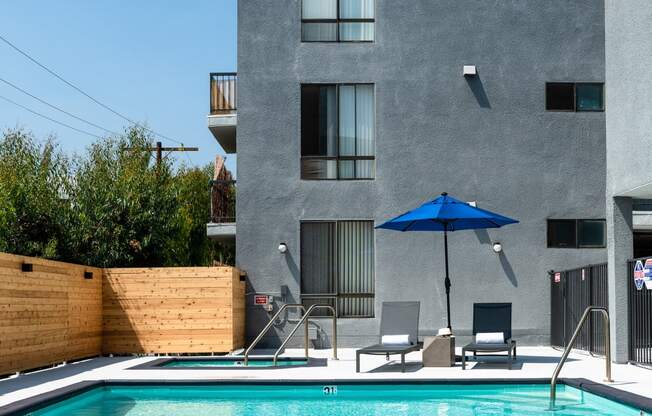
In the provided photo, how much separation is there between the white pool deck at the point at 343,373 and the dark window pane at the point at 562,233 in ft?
11.6

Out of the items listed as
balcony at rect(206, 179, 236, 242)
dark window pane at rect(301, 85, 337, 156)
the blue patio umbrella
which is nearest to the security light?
the blue patio umbrella

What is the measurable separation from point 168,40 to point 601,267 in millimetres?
25223

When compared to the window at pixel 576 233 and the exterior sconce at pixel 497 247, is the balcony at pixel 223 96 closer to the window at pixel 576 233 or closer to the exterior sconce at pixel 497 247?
the exterior sconce at pixel 497 247

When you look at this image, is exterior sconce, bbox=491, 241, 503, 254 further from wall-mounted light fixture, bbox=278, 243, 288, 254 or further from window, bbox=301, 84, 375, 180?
wall-mounted light fixture, bbox=278, 243, 288, 254

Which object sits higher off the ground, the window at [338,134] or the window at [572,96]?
the window at [572,96]

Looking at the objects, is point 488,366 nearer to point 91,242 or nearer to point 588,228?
point 588,228

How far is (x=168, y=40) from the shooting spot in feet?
118

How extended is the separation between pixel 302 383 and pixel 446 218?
12.2 ft

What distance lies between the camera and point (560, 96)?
18.2 meters

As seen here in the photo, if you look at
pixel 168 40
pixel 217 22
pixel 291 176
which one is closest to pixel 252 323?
pixel 291 176

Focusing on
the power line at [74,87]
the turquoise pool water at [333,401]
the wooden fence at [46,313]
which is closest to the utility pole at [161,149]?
the power line at [74,87]

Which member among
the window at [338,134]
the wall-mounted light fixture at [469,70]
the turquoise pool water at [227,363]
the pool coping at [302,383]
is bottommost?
the turquoise pool water at [227,363]

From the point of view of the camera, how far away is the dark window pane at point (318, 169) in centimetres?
1786

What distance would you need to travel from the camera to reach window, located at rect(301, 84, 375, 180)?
1786 cm
